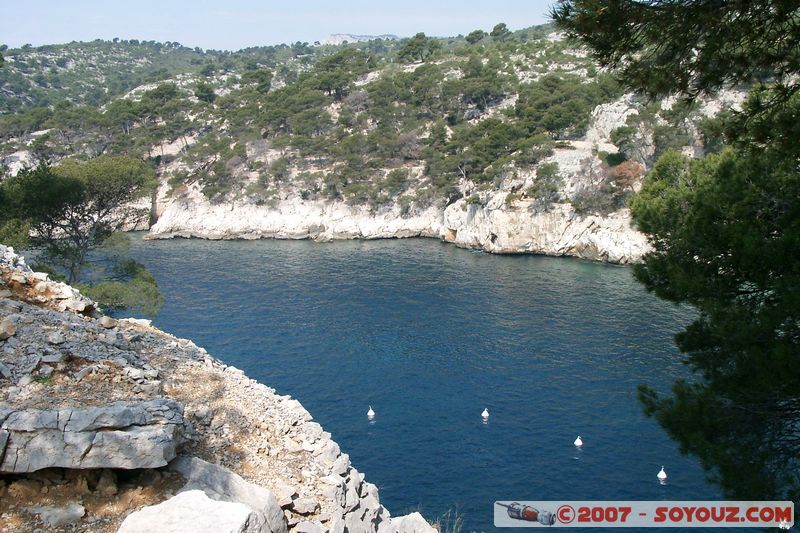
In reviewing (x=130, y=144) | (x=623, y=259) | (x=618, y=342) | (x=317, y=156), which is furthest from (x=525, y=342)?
(x=130, y=144)

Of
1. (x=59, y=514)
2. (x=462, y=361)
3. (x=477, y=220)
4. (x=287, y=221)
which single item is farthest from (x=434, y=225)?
(x=59, y=514)

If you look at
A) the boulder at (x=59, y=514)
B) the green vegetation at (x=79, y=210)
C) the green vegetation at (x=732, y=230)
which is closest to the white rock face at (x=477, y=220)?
the green vegetation at (x=79, y=210)

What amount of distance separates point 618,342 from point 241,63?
14460cm

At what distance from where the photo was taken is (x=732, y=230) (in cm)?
985

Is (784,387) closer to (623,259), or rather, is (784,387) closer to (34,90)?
(623,259)

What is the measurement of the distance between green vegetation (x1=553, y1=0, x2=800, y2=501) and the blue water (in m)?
9.20

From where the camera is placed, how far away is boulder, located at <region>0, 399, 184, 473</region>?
317 inches

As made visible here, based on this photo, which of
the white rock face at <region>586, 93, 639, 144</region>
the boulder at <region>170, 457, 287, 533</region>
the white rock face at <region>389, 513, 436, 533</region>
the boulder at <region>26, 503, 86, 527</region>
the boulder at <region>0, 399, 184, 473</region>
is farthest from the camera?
the white rock face at <region>586, 93, 639, 144</region>

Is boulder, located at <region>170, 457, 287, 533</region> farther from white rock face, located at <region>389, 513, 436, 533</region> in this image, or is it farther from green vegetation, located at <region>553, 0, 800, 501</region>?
green vegetation, located at <region>553, 0, 800, 501</region>

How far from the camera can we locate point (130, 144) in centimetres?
7725

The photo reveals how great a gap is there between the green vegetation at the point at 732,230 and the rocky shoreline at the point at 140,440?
5.43m

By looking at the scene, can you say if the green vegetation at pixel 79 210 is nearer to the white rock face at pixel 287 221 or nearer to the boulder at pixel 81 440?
the boulder at pixel 81 440

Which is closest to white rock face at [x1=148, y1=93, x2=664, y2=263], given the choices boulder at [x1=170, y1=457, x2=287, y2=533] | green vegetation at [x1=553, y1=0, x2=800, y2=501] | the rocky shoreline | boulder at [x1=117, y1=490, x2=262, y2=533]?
green vegetation at [x1=553, y1=0, x2=800, y2=501]

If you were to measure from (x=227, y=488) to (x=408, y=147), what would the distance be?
6287 centimetres
